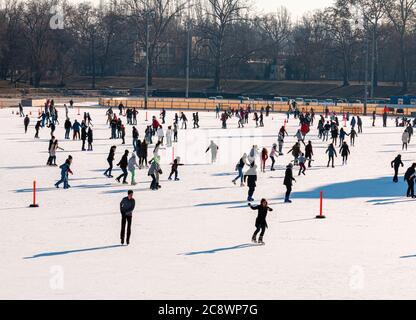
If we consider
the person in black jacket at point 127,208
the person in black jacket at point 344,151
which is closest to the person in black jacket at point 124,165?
the person in black jacket at point 127,208

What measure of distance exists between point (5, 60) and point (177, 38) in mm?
31640

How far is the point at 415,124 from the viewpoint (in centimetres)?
6072

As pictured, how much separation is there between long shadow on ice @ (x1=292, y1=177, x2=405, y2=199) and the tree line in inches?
3073

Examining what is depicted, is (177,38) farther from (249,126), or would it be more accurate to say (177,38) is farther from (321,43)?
(249,126)

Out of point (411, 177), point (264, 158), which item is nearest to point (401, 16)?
point (264, 158)

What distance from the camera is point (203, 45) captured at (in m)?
123

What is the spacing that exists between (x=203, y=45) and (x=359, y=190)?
97.0 m

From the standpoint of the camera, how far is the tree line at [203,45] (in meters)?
115

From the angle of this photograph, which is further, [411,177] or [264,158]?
[264,158]

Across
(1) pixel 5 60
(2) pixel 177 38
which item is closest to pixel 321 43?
(2) pixel 177 38

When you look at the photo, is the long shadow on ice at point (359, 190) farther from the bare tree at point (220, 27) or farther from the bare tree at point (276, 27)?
the bare tree at point (276, 27)

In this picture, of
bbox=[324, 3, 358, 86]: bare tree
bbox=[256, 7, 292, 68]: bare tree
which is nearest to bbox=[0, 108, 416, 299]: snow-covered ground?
bbox=[324, 3, 358, 86]: bare tree

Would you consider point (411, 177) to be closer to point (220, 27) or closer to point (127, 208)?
point (127, 208)

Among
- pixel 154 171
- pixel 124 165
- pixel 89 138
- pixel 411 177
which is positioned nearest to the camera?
pixel 411 177
